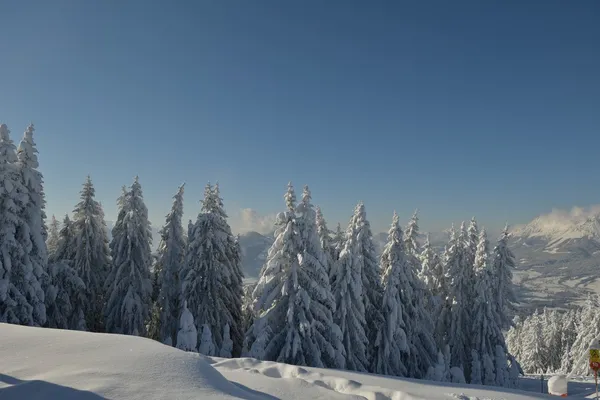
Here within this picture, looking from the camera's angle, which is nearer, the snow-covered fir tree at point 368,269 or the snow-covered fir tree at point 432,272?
the snow-covered fir tree at point 368,269

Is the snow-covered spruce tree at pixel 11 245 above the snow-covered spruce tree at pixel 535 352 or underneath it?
above

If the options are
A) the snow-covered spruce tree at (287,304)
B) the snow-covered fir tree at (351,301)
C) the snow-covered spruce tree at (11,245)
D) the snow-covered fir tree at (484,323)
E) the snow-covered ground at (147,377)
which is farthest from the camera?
the snow-covered fir tree at (484,323)

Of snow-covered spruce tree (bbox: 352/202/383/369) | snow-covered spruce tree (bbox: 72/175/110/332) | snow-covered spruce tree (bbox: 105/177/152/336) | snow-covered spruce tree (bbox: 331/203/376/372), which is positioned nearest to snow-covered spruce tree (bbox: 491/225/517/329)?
snow-covered spruce tree (bbox: 352/202/383/369)

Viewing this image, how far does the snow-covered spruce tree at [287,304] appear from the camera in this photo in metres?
20.9

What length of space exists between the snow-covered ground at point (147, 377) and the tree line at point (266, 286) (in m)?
10.3

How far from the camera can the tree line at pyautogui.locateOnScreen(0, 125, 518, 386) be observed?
70.8 ft

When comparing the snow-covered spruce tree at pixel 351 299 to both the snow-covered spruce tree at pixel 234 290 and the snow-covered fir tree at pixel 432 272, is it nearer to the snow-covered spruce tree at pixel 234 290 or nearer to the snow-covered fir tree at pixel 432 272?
the snow-covered spruce tree at pixel 234 290

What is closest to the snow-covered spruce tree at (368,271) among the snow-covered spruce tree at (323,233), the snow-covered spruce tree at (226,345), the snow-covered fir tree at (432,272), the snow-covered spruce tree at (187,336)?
the snow-covered spruce tree at (323,233)

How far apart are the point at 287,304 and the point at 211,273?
635 cm

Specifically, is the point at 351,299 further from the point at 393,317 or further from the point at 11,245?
the point at 11,245

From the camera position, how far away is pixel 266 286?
21.8m

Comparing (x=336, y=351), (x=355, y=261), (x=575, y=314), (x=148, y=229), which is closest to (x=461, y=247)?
(x=355, y=261)

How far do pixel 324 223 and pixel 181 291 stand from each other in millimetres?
10770

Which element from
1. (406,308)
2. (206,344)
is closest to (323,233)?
(406,308)
